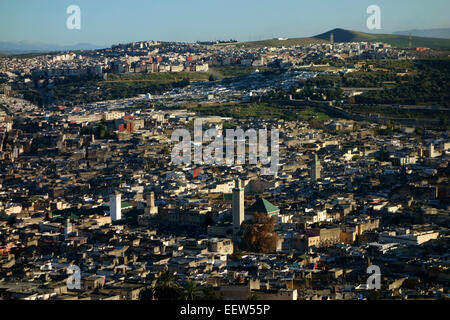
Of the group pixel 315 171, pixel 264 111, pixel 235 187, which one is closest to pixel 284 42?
pixel 264 111

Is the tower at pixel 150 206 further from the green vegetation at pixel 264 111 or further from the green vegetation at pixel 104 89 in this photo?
the green vegetation at pixel 104 89

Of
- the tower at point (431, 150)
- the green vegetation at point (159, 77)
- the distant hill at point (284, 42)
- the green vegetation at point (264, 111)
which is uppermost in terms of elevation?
the distant hill at point (284, 42)

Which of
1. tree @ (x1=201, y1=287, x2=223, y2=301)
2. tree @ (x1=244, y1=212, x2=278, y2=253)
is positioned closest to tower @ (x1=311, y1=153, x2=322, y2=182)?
tree @ (x1=244, y1=212, x2=278, y2=253)

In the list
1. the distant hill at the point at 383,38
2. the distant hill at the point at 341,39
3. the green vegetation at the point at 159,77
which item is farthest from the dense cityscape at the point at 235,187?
the distant hill at the point at 341,39

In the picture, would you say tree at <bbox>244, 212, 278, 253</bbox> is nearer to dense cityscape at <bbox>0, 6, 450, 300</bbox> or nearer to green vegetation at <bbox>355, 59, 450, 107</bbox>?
dense cityscape at <bbox>0, 6, 450, 300</bbox>

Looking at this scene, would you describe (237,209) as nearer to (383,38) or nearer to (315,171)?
(315,171)

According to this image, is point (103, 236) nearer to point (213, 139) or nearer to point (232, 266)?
point (232, 266)
